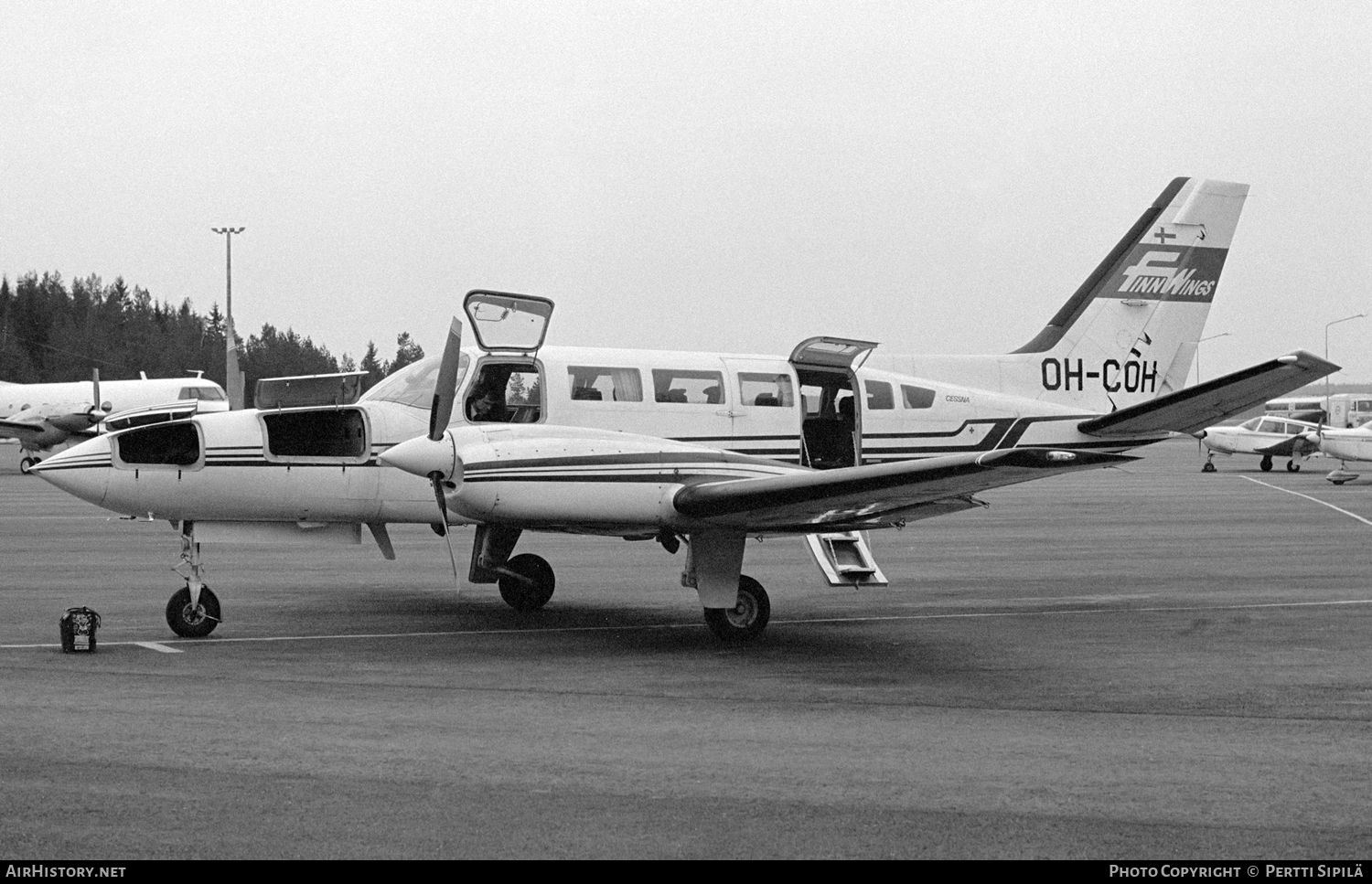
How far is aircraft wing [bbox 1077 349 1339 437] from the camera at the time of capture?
430 inches

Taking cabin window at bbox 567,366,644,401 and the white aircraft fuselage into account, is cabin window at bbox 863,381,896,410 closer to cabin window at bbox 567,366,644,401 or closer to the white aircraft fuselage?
the white aircraft fuselage

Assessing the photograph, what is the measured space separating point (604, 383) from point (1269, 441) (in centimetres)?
4452

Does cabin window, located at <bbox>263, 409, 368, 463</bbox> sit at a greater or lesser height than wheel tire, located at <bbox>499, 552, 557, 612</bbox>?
greater

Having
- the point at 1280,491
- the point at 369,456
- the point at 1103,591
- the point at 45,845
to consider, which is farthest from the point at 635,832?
the point at 1280,491

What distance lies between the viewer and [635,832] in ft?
20.7

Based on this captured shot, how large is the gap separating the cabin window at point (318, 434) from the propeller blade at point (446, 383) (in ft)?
3.13

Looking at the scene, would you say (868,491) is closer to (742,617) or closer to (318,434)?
(742,617)

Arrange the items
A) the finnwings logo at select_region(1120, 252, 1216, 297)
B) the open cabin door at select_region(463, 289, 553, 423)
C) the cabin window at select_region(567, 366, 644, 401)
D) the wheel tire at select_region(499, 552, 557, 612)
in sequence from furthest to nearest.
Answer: the finnwings logo at select_region(1120, 252, 1216, 297)
the wheel tire at select_region(499, 552, 557, 612)
the cabin window at select_region(567, 366, 644, 401)
the open cabin door at select_region(463, 289, 553, 423)

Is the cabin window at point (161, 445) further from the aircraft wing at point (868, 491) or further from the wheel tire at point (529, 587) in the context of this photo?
the aircraft wing at point (868, 491)

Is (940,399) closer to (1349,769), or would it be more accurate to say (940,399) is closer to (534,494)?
(534,494)

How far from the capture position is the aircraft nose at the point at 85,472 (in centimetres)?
1245

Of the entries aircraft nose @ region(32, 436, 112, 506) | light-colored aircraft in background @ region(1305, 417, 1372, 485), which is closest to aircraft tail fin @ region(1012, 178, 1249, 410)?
aircraft nose @ region(32, 436, 112, 506)

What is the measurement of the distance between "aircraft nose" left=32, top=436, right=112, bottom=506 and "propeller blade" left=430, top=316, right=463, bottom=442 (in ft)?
9.31

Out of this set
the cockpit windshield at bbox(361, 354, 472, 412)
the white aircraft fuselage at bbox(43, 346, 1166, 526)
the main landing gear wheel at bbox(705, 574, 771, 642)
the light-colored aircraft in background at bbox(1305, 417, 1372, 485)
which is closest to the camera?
the white aircraft fuselage at bbox(43, 346, 1166, 526)
